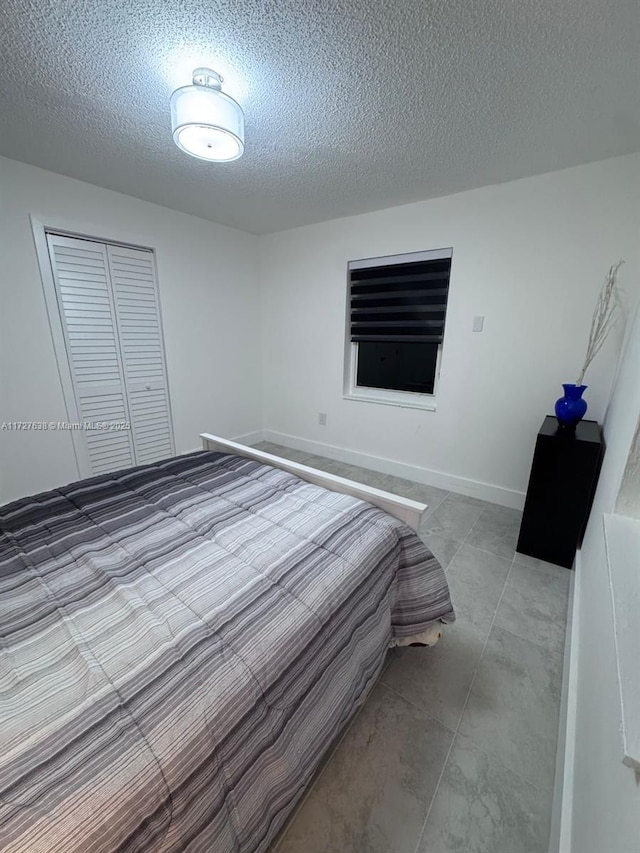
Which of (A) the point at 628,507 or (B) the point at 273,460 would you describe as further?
(B) the point at 273,460

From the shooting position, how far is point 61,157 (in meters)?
2.01

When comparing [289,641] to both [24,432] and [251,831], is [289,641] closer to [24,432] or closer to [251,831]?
[251,831]

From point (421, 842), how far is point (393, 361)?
9.34 feet

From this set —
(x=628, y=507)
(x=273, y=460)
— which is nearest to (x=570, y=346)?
(x=628, y=507)

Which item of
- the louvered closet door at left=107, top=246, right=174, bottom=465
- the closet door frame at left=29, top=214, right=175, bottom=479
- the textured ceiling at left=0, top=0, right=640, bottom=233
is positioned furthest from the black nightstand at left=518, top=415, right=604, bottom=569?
the closet door frame at left=29, top=214, right=175, bottom=479

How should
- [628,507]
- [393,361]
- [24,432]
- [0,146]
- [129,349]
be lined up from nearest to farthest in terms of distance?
[628,507], [0,146], [24,432], [129,349], [393,361]

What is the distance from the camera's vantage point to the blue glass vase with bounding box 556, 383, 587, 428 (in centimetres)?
190

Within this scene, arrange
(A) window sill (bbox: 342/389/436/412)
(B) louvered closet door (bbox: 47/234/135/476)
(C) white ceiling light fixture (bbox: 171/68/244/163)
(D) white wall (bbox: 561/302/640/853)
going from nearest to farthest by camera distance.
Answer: (D) white wall (bbox: 561/302/640/853), (C) white ceiling light fixture (bbox: 171/68/244/163), (B) louvered closet door (bbox: 47/234/135/476), (A) window sill (bbox: 342/389/436/412)

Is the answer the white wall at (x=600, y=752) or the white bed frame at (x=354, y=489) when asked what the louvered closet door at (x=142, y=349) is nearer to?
the white bed frame at (x=354, y=489)

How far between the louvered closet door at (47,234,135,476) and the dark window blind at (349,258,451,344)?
211cm

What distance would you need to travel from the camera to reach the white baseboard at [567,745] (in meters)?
0.85

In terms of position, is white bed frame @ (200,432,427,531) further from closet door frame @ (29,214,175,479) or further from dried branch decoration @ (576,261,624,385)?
dried branch decoration @ (576,261,624,385)

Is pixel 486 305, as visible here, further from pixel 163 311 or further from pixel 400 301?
pixel 163 311

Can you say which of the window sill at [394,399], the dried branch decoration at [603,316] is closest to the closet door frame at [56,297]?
the window sill at [394,399]
